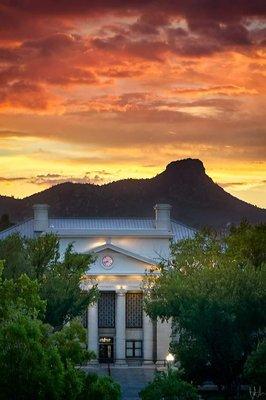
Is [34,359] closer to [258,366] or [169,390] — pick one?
[169,390]

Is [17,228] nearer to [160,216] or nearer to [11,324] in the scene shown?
[160,216]

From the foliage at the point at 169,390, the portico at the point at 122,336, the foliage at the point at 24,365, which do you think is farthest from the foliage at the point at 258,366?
the portico at the point at 122,336

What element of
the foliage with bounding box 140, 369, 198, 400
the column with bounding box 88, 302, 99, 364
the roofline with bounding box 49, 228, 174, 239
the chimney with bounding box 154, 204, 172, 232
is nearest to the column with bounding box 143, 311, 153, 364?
the column with bounding box 88, 302, 99, 364

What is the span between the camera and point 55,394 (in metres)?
43.8

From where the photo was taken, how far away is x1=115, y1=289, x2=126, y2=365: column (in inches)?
4240

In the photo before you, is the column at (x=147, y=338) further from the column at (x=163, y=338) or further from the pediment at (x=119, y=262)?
the pediment at (x=119, y=262)

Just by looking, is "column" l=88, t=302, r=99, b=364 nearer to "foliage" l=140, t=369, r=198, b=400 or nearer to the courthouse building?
the courthouse building

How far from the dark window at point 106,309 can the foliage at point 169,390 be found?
53.5m

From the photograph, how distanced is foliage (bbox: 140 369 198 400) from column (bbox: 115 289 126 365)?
52.0 metres

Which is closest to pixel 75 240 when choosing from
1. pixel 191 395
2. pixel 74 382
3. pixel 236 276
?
pixel 236 276

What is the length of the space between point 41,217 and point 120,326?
1781 cm

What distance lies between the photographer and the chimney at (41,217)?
391 feet

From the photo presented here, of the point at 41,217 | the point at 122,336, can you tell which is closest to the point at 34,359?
the point at 122,336

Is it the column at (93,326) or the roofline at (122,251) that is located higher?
the roofline at (122,251)
